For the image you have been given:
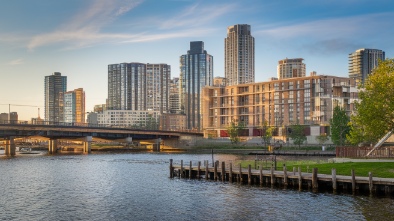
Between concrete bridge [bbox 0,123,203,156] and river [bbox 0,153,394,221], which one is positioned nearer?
river [bbox 0,153,394,221]

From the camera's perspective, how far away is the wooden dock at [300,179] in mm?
51875

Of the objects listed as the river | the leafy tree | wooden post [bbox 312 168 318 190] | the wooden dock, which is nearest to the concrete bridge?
the leafy tree

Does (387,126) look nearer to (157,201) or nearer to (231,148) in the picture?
(157,201)

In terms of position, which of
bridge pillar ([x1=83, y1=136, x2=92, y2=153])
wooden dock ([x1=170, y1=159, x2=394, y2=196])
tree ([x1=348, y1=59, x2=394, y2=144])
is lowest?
bridge pillar ([x1=83, y1=136, x2=92, y2=153])

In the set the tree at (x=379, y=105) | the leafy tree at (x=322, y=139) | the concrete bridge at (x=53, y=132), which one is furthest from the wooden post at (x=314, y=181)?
the concrete bridge at (x=53, y=132)

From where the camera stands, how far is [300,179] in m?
57.7

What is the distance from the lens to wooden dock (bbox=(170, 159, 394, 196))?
51875mm

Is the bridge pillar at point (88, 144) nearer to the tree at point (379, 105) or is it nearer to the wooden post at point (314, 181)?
the tree at point (379, 105)

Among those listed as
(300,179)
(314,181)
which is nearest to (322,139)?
(300,179)

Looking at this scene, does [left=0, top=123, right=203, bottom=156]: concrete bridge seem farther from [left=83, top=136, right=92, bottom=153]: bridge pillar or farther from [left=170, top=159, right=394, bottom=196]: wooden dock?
[left=170, top=159, right=394, bottom=196]: wooden dock

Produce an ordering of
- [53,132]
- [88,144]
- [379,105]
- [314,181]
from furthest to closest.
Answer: [88,144], [53,132], [379,105], [314,181]

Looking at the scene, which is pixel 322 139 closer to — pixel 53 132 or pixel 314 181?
pixel 53 132

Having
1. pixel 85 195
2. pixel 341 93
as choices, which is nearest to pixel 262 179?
pixel 85 195

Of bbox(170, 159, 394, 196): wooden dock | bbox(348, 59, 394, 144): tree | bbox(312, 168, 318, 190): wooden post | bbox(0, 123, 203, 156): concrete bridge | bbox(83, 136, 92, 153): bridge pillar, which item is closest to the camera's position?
bbox(170, 159, 394, 196): wooden dock
